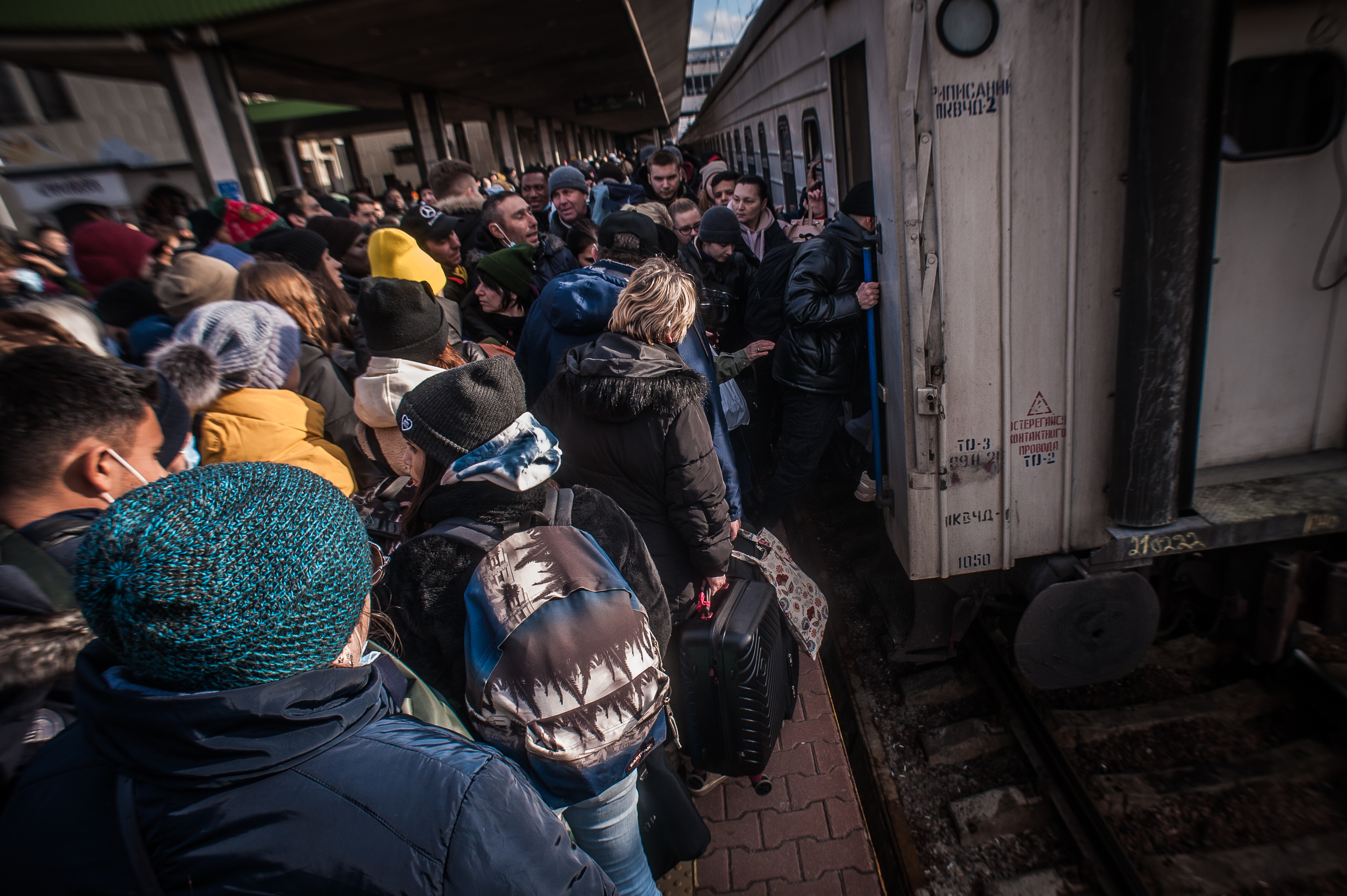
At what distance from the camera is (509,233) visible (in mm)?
5367

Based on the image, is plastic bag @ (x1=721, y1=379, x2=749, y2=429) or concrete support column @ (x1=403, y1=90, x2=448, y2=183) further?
concrete support column @ (x1=403, y1=90, x2=448, y2=183)

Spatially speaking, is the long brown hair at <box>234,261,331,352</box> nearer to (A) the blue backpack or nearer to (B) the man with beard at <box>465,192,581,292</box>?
(B) the man with beard at <box>465,192,581,292</box>

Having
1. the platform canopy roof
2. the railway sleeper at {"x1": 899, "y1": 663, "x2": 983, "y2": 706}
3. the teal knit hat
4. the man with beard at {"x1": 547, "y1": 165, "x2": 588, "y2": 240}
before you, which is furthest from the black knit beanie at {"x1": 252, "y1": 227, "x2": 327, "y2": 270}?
the platform canopy roof

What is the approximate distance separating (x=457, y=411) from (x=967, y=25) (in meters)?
2.05

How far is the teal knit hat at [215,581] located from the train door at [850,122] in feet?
12.6

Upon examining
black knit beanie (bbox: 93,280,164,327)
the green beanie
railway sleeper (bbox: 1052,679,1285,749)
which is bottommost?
railway sleeper (bbox: 1052,679,1285,749)

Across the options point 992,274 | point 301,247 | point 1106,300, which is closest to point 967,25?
point 992,274

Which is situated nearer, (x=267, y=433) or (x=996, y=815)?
(x=267, y=433)

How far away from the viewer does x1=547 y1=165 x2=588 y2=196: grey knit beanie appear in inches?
230

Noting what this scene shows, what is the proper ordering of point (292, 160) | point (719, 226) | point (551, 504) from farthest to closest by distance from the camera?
point (292, 160), point (719, 226), point (551, 504)

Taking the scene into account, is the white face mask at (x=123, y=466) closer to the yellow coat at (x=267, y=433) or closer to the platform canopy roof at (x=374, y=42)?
the yellow coat at (x=267, y=433)

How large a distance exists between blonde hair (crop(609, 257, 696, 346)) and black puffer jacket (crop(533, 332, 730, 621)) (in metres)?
0.07

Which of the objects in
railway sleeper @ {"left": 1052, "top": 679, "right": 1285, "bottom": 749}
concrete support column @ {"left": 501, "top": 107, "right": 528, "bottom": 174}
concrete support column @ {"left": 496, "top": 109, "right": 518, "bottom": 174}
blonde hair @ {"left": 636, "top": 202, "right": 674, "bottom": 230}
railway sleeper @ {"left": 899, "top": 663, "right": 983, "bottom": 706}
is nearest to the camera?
railway sleeper @ {"left": 1052, "top": 679, "right": 1285, "bottom": 749}

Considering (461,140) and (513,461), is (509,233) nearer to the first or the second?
(513,461)
